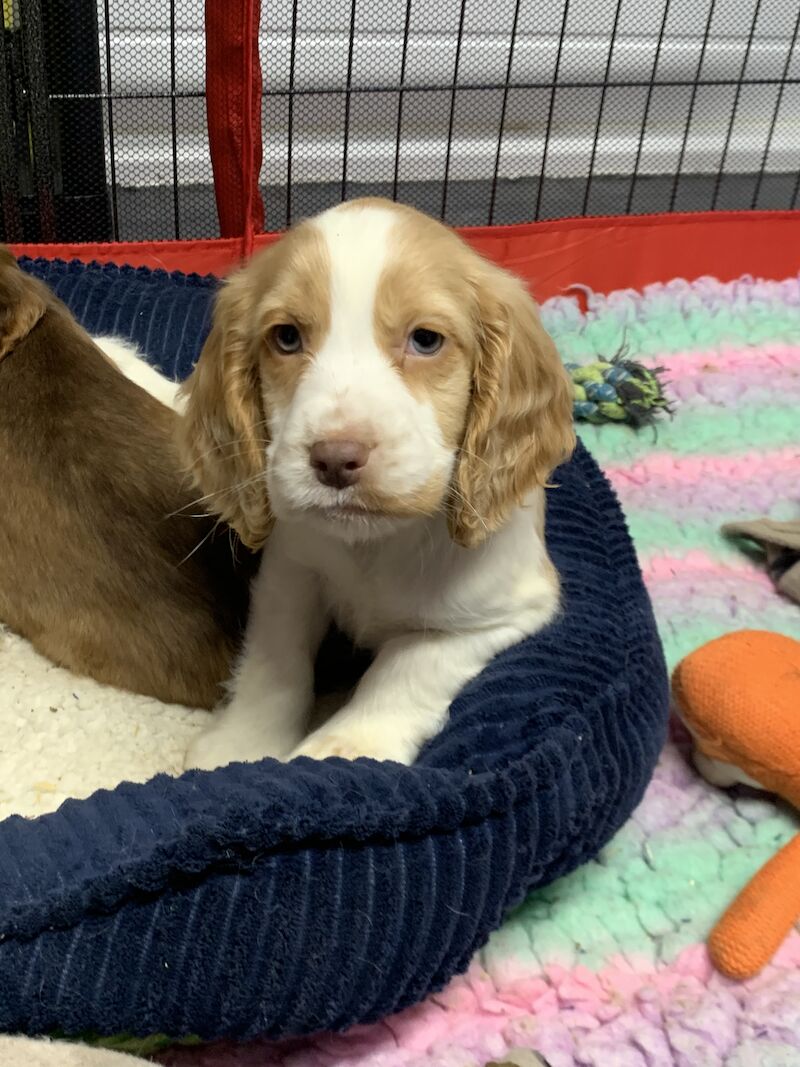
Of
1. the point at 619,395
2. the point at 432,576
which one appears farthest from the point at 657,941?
the point at 619,395

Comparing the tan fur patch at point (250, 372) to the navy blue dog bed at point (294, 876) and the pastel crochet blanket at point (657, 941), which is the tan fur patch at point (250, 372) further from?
the pastel crochet blanket at point (657, 941)

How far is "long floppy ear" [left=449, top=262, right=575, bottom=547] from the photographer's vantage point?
1.73 meters

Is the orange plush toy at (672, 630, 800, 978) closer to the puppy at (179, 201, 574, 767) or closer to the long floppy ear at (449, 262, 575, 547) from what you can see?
the puppy at (179, 201, 574, 767)

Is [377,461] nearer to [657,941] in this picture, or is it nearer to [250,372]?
[250,372]

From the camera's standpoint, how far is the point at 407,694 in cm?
193

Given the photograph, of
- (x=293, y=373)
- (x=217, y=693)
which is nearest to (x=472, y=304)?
(x=293, y=373)

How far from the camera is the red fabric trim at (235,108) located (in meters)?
3.01

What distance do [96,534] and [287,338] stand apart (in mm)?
593

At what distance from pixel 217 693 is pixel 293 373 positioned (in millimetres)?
763

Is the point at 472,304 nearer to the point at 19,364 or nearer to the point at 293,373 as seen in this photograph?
the point at 293,373

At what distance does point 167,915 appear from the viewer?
1.39 metres

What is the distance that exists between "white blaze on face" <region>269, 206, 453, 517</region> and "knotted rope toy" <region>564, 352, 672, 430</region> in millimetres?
1789

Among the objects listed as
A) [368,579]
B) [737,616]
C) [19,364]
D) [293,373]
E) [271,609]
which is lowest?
[737,616]

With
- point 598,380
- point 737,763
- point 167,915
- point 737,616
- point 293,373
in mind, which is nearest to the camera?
point 167,915
